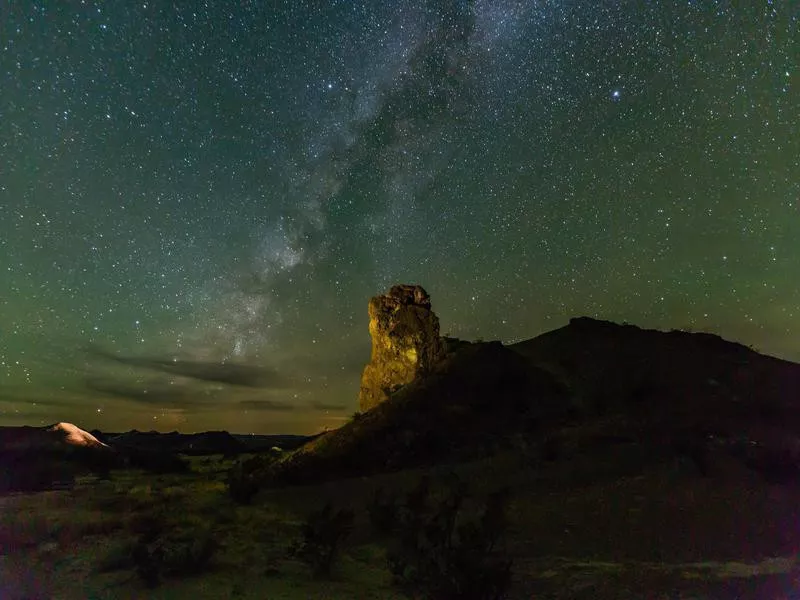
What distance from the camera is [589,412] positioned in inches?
1211

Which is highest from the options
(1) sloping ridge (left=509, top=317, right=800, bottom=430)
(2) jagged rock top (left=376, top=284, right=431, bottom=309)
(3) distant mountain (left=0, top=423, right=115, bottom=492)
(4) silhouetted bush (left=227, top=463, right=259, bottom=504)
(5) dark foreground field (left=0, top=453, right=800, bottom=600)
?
(2) jagged rock top (left=376, top=284, right=431, bottom=309)

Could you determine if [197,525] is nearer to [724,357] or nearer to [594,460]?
[594,460]

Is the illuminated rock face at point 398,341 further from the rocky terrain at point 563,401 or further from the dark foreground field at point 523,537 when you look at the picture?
A: the dark foreground field at point 523,537

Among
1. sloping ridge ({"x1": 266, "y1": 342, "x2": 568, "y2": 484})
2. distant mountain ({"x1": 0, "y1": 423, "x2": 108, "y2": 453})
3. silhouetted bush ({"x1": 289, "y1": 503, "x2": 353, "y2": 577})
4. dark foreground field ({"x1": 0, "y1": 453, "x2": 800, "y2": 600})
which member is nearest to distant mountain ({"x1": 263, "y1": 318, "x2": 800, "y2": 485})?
sloping ridge ({"x1": 266, "y1": 342, "x2": 568, "y2": 484})

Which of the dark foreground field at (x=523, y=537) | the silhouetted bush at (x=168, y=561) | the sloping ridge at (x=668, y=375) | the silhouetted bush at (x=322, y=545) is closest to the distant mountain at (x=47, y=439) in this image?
the dark foreground field at (x=523, y=537)

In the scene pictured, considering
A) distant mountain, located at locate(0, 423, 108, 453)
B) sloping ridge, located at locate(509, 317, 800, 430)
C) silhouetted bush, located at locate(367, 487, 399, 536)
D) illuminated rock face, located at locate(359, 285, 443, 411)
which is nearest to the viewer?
silhouetted bush, located at locate(367, 487, 399, 536)

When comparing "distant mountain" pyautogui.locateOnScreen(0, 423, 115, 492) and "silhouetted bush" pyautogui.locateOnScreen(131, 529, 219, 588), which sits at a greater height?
"distant mountain" pyautogui.locateOnScreen(0, 423, 115, 492)

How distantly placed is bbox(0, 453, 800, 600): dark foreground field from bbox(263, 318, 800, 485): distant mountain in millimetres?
2433

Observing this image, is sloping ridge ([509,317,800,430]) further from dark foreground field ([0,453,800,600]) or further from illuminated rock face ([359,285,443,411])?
dark foreground field ([0,453,800,600])

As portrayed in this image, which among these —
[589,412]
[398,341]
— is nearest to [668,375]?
[589,412]

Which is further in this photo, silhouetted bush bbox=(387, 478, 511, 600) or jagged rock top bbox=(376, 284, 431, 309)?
jagged rock top bbox=(376, 284, 431, 309)

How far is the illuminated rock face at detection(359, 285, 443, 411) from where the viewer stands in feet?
121

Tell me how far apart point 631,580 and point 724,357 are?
37.4 meters

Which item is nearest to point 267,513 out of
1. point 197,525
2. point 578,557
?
point 197,525
